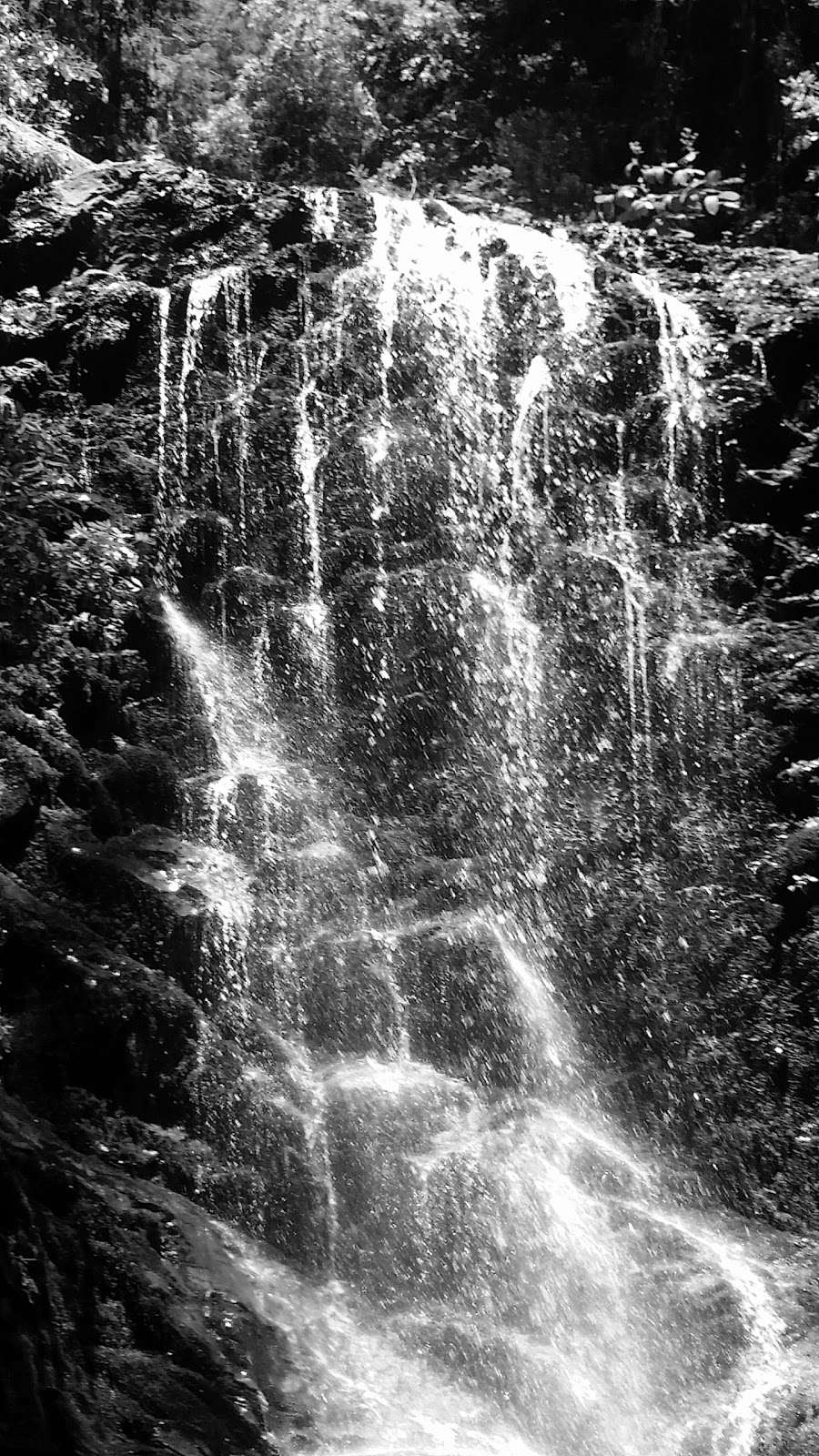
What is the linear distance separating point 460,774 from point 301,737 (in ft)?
3.03

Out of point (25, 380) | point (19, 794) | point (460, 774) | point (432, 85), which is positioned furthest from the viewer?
point (432, 85)

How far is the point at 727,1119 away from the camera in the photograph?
652cm

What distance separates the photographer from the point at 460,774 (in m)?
7.22

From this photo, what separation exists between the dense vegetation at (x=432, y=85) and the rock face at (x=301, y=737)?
7.30ft

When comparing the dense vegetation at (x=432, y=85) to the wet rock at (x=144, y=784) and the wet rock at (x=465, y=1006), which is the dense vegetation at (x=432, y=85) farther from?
the wet rock at (x=465, y=1006)

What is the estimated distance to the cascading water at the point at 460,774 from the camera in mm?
5406

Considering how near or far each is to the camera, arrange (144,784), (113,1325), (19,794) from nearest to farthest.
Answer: (113,1325), (19,794), (144,784)

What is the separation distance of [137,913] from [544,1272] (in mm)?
2473

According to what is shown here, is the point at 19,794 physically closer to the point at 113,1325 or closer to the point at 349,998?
the point at 349,998

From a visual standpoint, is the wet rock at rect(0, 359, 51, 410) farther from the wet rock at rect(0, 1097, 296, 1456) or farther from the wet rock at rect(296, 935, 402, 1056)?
the wet rock at rect(0, 1097, 296, 1456)

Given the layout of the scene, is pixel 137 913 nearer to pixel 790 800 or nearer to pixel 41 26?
pixel 790 800

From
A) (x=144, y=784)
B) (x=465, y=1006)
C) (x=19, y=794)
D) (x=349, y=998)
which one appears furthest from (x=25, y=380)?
(x=465, y=1006)

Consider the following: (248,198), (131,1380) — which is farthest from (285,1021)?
(248,198)

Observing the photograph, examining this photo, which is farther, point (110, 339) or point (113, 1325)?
point (110, 339)
